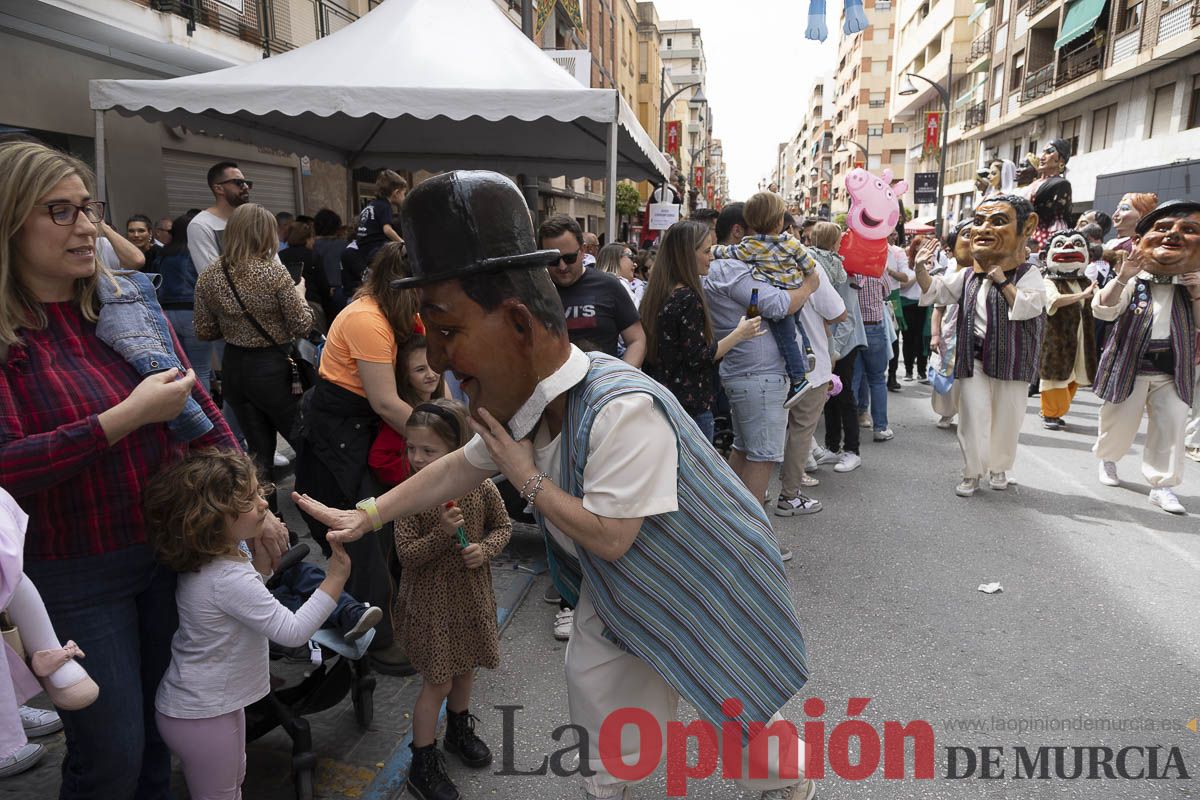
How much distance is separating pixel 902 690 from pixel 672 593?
1.99 meters

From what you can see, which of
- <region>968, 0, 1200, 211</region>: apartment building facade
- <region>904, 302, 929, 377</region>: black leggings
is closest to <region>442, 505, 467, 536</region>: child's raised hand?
<region>904, 302, 929, 377</region>: black leggings

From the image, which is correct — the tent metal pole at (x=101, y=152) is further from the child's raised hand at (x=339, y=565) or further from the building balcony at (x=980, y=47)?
the building balcony at (x=980, y=47)

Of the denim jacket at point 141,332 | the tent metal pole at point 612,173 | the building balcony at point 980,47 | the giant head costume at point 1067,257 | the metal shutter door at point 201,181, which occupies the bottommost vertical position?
the denim jacket at point 141,332

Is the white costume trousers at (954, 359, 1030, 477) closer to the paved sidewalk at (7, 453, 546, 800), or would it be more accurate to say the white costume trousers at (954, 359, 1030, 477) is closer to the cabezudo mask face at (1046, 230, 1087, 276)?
the cabezudo mask face at (1046, 230, 1087, 276)

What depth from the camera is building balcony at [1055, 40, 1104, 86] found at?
2327 cm

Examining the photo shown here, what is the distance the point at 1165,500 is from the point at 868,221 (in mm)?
2942

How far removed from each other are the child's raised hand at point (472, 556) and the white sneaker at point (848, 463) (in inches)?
179

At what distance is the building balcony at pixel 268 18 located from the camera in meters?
10.0

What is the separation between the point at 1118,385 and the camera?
573 centimetres

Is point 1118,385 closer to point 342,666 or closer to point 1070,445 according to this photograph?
point 1070,445

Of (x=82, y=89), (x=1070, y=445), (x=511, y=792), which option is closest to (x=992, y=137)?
(x=1070, y=445)

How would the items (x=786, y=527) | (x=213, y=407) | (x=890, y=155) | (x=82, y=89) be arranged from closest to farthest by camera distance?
(x=213, y=407), (x=786, y=527), (x=82, y=89), (x=890, y=155)

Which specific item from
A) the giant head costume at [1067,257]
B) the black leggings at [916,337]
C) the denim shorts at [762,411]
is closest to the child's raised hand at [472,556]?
the denim shorts at [762,411]

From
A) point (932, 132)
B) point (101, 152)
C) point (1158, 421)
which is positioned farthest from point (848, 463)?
point (932, 132)
